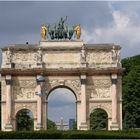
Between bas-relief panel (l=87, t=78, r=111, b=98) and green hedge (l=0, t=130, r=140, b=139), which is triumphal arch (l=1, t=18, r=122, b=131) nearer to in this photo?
bas-relief panel (l=87, t=78, r=111, b=98)

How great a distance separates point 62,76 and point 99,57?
13.9 feet

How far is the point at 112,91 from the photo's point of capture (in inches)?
2473

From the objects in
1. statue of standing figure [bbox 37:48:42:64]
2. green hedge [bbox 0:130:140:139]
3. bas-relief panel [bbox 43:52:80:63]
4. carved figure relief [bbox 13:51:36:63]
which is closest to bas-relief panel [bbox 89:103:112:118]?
bas-relief panel [bbox 43:52:80:63]

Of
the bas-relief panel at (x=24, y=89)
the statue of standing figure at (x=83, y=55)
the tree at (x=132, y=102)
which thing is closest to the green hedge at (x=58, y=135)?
the bas-relief panel at (x=24, y=89)

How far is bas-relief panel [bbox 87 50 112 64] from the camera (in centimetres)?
6322

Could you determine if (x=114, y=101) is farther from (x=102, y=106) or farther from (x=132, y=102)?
(x=132, y=102)

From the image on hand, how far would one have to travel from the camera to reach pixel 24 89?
6344 centimetres

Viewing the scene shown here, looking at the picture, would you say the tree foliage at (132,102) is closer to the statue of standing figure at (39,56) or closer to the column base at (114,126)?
the column base at (114,126)

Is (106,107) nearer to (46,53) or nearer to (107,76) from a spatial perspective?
(107,76)

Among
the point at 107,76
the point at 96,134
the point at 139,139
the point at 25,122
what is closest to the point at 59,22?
the point at 107,76

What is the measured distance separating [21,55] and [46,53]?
2.55 meters

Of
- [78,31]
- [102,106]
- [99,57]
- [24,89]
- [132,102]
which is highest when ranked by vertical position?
[78,31]

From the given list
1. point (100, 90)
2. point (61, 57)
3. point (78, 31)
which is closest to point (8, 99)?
point (61, 57)

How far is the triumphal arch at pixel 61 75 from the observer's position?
206 ft
